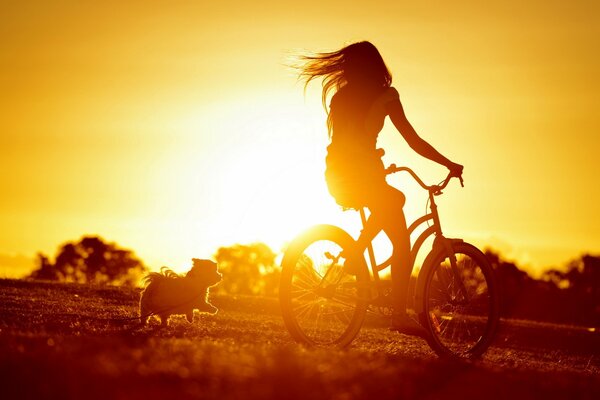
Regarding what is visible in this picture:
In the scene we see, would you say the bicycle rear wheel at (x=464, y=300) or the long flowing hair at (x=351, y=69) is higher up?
the long flowing hair at (x=351, y=69)

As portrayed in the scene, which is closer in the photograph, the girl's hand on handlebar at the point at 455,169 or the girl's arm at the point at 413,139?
the girl's arm at the point at 413,139

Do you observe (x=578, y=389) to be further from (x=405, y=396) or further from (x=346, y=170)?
(x=346, y=170)

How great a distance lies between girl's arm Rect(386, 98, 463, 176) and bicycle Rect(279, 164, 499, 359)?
0.71 ft

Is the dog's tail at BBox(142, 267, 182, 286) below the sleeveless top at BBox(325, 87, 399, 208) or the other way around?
below

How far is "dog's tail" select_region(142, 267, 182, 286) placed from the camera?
11203 mm

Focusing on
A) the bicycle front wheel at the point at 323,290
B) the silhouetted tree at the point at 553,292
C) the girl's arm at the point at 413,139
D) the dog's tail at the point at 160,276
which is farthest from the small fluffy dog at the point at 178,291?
the silhouetted tree at the point at 553,292

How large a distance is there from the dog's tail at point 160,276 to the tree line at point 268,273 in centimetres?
6103

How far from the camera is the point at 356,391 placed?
4309mm

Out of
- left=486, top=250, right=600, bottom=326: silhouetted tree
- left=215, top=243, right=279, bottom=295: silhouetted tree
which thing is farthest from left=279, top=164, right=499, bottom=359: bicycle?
left=215, top=243, right=279, bottom=295: silhouetted tree

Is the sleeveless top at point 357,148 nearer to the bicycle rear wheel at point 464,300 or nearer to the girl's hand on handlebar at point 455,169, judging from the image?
the girl's hand on handlebar at point 455,169

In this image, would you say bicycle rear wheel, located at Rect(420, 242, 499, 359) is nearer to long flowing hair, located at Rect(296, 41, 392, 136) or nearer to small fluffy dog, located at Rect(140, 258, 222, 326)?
long flowing hair, located at Rect(296, 41, 392, 136)

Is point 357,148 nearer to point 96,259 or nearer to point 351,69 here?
point 351,69

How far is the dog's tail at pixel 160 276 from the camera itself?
11203 millimetres

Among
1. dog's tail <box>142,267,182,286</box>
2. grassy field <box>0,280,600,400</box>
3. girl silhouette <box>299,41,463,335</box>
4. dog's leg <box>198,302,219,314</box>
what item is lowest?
grassy field <box>0,280,600,400</box>
